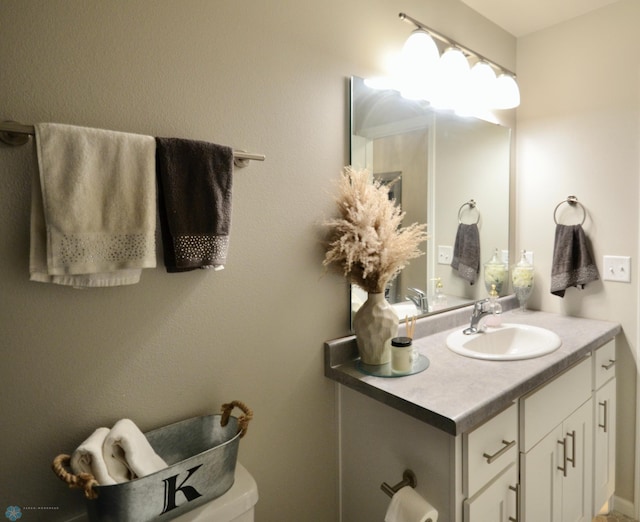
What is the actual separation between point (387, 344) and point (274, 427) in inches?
18.3

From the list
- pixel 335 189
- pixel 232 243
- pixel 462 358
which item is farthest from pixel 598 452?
pixel 232 243

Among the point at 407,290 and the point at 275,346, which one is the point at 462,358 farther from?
the point at 275,346

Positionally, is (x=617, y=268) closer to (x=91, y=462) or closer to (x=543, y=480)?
(x=543, y=480)

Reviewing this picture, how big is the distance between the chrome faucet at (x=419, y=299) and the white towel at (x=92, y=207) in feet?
3.57

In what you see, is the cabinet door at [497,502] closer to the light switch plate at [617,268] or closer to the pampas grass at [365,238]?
the pampas grass at [365,238]

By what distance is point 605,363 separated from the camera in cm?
174

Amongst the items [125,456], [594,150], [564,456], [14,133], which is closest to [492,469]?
[564,456]

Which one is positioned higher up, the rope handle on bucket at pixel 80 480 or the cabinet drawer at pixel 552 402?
the rope handle on bucket at pixel 80 480

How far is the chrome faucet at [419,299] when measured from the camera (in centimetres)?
166

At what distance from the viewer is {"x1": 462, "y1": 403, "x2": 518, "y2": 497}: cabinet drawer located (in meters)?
1.05

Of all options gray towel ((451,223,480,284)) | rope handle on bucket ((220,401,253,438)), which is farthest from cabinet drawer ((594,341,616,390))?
rope handle on bucket ((220,401,253,438))

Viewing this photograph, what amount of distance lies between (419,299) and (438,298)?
16 centimetres

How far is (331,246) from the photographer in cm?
135

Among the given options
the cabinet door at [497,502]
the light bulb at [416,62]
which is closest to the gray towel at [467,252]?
the light bulb at [416,62]
